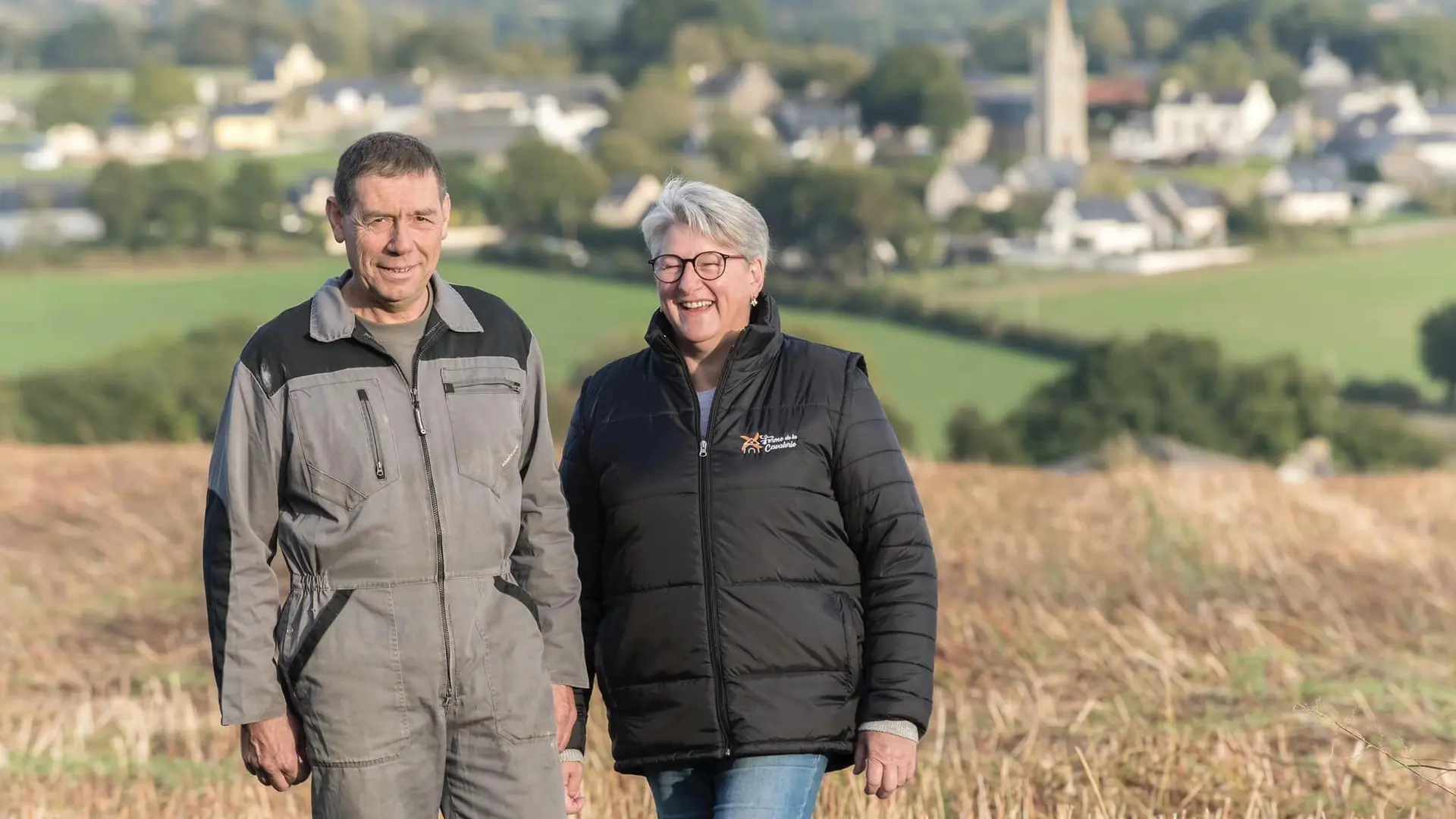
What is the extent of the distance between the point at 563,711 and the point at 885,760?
0.65 m

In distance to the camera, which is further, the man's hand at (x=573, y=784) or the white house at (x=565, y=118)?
the white house at (x=565, y=118)

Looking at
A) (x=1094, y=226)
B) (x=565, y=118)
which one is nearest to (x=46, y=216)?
(x=565, y=118)

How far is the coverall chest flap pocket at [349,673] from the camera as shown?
363 centimetres

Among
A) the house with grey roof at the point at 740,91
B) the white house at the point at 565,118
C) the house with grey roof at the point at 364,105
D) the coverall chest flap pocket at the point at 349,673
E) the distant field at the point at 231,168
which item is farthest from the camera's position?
the house with grey roof at the point at 740,91

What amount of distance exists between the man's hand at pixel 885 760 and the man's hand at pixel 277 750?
1088 mm

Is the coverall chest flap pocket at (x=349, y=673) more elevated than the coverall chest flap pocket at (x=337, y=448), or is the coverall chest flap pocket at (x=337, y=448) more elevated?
the coverall chest flap pocket at (x=337, y=448)

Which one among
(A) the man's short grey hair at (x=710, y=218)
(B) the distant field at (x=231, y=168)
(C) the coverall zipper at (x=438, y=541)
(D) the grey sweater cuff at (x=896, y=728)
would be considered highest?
(B) the distant field at (x=231, y=168)

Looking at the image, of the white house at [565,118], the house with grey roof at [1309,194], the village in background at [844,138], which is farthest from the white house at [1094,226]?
the white house at [565,118]

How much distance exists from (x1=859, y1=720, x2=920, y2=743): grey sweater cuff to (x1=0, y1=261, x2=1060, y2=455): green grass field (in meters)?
62.1

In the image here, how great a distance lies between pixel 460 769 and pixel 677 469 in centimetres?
73

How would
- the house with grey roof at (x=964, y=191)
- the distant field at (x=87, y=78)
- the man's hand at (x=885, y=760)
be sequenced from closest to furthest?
the man's hand at (x=885, y=760) < the house with grey roof at (x=964, y=191) < the distant field at (x=87, y=78)

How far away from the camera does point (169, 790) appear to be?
22.5 ft

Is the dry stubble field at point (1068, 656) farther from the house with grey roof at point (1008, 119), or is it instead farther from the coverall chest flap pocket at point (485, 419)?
the house with grey roof at point (1008, 119)

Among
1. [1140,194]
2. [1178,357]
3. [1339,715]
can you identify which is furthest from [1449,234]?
[1339,715]
